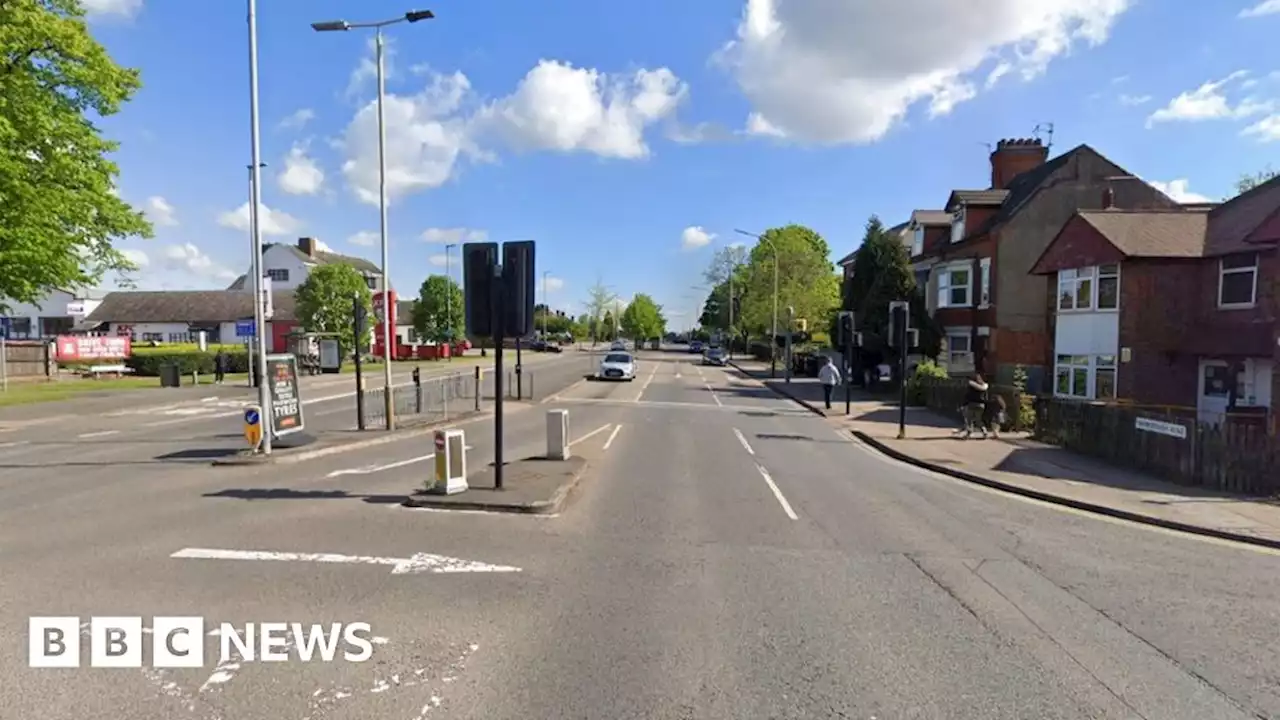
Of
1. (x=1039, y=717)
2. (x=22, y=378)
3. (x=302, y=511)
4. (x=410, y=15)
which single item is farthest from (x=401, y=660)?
(x=22, y=378)

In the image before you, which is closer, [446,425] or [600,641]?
[600,641]

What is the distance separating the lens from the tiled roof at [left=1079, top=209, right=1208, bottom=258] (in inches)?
886

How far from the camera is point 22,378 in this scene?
1337 inches

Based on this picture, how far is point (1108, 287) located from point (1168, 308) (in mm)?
1915

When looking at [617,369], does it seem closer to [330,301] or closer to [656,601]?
[330,301]

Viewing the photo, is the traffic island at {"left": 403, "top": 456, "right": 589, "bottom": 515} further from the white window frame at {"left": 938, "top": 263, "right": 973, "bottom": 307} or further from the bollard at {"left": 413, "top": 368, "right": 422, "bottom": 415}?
the white window frame at {"left": 938, "top": 263, "right": 973, "bottom": 307}

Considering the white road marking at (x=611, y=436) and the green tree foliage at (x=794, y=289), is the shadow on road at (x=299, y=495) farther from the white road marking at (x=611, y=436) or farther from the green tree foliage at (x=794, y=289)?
the green tree foliage at (x=794, y=289)

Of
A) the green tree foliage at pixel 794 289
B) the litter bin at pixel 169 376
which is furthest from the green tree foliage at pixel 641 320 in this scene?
the litter bin at pixel 169 376

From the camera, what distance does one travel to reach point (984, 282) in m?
33.3

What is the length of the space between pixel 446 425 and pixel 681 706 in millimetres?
16502

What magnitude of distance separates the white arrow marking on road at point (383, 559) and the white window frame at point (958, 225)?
116 ft

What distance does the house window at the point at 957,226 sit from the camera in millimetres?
36375

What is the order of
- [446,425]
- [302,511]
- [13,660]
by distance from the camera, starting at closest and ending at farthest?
[13,660] → [302,511] → [446,425]

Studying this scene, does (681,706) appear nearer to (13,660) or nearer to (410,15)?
(13,660)
